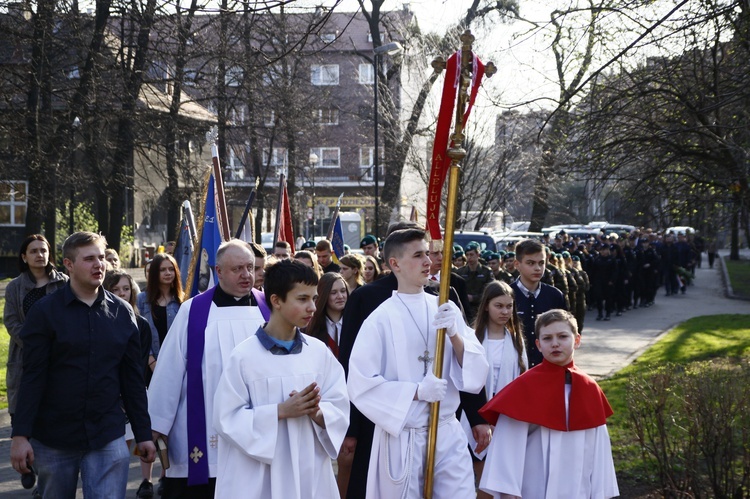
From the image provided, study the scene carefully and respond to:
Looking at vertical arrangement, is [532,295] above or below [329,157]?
below

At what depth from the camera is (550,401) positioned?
5859 millimetres

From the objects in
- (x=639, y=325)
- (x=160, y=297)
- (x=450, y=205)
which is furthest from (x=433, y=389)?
(x=639, y=325)

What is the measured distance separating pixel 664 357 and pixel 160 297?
9655mm

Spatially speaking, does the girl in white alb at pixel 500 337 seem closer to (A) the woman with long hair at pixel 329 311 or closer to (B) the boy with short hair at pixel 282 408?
(A) the woman with long hair at pixel 329 311

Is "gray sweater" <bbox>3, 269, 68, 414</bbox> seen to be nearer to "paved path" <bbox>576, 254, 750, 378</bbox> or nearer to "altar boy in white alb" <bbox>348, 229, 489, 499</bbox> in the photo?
"altar boy in white alb" <bbox>348, 229, 489, 499</bbox>

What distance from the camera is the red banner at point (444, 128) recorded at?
5922 mm

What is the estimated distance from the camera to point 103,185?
21.7 metres

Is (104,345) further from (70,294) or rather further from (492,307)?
(492,307)

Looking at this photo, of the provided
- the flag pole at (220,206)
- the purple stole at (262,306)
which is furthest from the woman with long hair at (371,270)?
the purple stole at (262,306)

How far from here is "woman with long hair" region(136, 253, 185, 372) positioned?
8742 mm

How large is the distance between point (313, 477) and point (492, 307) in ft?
10.8

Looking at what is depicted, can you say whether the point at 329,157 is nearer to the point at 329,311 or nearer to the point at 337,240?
the point at 337,240

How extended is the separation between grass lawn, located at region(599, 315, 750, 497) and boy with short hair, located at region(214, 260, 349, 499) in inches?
147

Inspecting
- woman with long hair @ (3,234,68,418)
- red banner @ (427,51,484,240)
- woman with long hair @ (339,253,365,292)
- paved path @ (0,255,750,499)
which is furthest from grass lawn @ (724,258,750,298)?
red banner @ (427,51,484,240)
